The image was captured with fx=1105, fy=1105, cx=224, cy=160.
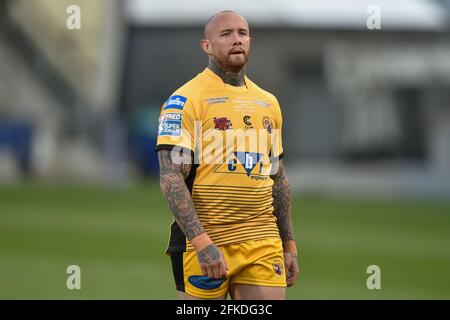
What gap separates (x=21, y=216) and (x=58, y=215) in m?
0.95

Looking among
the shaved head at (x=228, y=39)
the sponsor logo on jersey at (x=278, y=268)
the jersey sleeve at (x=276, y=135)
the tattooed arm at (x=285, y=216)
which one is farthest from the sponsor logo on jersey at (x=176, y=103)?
the sponsor logo on jersey at (x=278, y=268)

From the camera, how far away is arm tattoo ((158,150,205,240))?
7102 millimetres

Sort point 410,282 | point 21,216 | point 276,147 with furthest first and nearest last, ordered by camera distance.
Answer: point 21,216, point 410,282, point 276,147

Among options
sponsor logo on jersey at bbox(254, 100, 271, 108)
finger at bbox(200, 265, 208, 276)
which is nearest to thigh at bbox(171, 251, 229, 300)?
finger at bbox(200, 265, 208, 276)

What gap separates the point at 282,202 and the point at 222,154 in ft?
2.57

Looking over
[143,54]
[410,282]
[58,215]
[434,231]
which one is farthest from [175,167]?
[143,54]

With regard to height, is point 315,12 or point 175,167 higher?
point 315,12

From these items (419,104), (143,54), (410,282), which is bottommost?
(410,282)

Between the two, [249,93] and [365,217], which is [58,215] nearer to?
[365,217]

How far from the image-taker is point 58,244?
63.5 ft

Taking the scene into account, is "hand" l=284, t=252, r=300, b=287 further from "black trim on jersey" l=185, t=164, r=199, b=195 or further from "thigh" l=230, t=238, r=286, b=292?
"black trim on jersey" l=185, t=164, r=199, b=195

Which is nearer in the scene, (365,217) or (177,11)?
(365,217)

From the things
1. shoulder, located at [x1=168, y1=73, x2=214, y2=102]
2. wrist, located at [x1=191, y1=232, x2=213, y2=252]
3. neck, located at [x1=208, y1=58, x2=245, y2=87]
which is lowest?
wrist, located at [x1=191, y1=232, x2=213, y2=252]

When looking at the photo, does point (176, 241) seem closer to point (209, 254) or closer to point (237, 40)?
point (209, 254)
